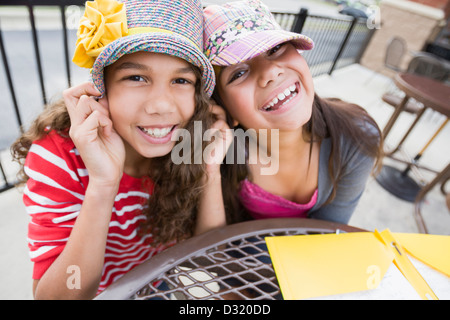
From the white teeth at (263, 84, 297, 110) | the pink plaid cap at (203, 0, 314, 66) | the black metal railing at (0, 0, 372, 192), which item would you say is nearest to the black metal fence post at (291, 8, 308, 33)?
the black metal railing at (0, 0, 372, 192)

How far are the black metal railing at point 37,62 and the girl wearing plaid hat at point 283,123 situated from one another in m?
0.96

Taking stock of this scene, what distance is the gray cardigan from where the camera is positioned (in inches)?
54.3

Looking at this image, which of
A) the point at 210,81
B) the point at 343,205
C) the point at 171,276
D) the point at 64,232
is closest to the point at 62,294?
the point at 64,232

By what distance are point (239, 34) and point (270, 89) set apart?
0.86 feet

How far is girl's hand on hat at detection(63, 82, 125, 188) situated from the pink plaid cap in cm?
50

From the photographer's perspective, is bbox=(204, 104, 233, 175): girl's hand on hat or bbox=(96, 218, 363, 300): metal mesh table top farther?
bbox=(204, 104, 233, 175): girl's hand on hat

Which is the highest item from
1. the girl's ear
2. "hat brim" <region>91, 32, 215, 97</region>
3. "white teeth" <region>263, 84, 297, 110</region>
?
"hat brim" <region>91, 32, 215, 97</region>

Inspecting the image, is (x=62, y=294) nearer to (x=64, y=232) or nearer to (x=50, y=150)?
(x=64, y=232)

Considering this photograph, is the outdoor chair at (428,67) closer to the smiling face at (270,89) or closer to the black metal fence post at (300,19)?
the black metal fence post at (300,19)

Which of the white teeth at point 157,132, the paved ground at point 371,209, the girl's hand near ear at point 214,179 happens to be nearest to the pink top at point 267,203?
the girl's hand near ear at point 214,179

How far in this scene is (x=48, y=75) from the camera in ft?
13.1

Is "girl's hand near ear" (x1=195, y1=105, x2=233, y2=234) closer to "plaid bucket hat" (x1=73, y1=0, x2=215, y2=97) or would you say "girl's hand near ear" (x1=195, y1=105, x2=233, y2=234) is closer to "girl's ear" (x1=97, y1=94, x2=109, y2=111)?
"plaid bucket hat" (x1=73, y1=0, x2=215, y2=97)

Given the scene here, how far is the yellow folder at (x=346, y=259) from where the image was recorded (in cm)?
79
